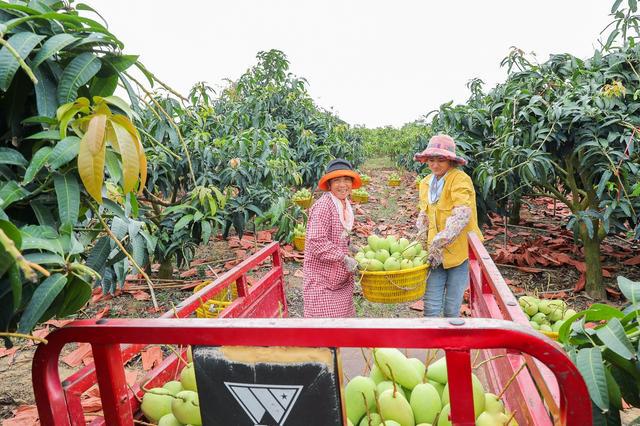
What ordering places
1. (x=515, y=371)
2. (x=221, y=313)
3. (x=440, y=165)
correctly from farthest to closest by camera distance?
(x=440, y=165) → (x=221, y=313) → (x=515, y=371)

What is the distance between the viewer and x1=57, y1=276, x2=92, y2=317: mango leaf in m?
1.03

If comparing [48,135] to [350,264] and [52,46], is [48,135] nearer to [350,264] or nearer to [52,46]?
[52,46]

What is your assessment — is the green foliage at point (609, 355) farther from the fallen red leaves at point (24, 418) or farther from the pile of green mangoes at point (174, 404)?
the fallen red leaves at point (24, 418)

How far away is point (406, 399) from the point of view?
1.41m

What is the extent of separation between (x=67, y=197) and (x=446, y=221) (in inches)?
115

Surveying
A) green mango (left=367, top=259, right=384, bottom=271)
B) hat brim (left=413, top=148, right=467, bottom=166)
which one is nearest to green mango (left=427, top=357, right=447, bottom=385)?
green mango (left=367, top=259, right=384, bottom=271)

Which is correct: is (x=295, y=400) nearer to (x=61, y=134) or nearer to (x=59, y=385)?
(x=59, y=385)

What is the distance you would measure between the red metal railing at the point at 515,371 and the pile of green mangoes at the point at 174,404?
844 millimetres

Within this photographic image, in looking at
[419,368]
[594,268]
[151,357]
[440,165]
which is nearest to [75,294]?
[419,368]

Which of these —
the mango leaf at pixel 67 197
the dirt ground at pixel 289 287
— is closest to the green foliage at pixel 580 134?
the dirt ground at pixel 289 287

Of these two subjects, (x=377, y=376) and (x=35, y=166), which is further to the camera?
(x=377, y=376)

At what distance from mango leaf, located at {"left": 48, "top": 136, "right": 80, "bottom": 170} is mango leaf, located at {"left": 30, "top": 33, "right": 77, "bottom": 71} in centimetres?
21

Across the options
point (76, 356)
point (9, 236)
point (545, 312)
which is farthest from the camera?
point (76, 356)

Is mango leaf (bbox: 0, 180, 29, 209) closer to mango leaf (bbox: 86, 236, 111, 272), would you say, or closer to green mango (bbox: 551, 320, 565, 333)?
mango leaf (bbox: 86, 236, 111, 272)
